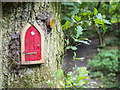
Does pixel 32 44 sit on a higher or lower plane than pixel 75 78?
higher

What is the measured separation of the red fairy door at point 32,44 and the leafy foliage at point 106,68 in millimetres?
2567

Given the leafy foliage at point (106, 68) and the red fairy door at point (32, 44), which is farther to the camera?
the leafy foliage at point (106, 68)

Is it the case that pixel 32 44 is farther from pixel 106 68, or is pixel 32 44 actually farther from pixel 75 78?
pixel 106 68

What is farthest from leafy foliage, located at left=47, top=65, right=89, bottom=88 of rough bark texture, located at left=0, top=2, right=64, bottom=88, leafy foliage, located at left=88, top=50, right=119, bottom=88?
leafy foliage, located at left=88, top=50, right=119, bottom=88

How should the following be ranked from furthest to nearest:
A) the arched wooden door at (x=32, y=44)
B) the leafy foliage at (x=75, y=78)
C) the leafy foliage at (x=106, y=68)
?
1. the leafy foliage at (x=106, y=68)
2. the leafy foliage at (x=75, y=78)
3. the arched wooden door at (x=32, y=44)

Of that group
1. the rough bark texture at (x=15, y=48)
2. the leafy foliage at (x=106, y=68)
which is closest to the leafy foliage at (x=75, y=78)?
the rough bark texture at (x=15, y=48)

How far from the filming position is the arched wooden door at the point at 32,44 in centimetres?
59

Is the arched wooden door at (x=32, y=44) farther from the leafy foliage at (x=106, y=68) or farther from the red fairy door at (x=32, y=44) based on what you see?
the leafy foliage at (x=106, y=68)

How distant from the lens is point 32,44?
61 centimetres

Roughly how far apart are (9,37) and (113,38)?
4479 millimetres

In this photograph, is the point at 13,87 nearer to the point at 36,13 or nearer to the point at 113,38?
the point at 36,13

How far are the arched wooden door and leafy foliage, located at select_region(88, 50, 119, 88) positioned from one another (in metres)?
2.56

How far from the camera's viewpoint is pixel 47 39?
0.68 metres

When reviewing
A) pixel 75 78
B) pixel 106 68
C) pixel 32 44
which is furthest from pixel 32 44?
pixel 106 68
